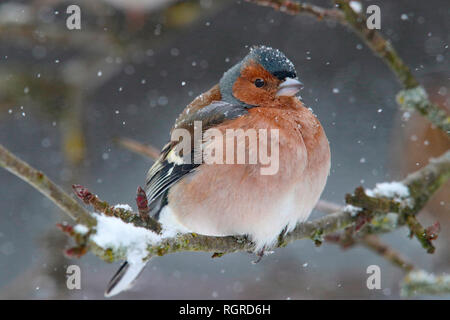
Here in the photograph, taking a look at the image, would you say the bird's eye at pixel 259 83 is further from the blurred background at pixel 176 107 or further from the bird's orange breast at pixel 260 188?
the blurred background at pixel 176 107

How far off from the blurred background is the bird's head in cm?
123

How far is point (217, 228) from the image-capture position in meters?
2.54

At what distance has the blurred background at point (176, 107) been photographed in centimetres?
371

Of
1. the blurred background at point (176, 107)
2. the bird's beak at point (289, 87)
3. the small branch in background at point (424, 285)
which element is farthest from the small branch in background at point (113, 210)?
the blurred background at point (176, 107)

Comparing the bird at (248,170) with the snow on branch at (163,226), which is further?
the bird at (248,170)

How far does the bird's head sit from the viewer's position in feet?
8.80

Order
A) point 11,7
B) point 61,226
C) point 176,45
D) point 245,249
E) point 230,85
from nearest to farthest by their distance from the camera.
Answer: point 61,226 < point 245,249 < point 230,85 < point 11,7 < point 176,45

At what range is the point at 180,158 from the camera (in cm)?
270

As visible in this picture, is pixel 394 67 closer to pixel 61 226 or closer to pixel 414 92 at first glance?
pixel 414 92

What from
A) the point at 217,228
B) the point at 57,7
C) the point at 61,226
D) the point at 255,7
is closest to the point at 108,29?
the point at 57,7

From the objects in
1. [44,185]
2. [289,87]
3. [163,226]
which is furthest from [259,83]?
[44,185]

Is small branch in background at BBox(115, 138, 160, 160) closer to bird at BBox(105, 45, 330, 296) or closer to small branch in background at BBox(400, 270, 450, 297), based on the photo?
bird at BBox(105, 45, 330, 296)

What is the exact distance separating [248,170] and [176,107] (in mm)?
2497

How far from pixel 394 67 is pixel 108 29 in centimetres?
209
